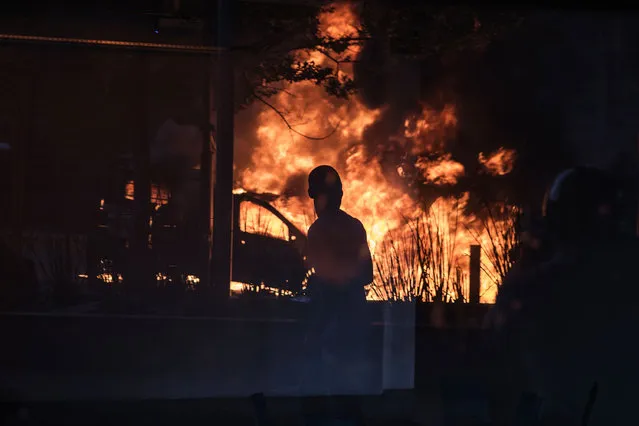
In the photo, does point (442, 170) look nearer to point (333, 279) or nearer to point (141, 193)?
point (333, 279)

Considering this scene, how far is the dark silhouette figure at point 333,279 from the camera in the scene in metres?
4.68

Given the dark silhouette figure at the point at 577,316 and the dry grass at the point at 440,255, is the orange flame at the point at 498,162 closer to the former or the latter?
the dry grass at the point at 440,255

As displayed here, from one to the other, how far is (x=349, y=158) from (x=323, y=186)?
212 millimetres

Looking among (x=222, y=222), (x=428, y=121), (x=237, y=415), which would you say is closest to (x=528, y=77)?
(x=428, y=121)

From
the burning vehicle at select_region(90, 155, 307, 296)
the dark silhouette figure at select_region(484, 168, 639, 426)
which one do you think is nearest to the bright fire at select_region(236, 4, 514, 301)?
the burning vehicle at select_region(90, 155, 307, 296)

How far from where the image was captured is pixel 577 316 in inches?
168

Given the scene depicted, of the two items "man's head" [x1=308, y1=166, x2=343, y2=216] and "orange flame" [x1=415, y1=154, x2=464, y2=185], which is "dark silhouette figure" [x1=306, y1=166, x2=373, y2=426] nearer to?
"man's head" [x1=308, y1=166, x2=343, y2=216]

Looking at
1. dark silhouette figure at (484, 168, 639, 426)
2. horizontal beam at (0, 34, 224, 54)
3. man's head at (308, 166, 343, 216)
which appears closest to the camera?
dark silhouette figure at (484, 168, 639, 426)

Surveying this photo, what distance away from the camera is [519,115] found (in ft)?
16.1

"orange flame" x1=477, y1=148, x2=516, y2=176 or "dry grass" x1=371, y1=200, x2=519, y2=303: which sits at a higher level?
"orange flame" x1=477, y1=148, x2=516, y2=176

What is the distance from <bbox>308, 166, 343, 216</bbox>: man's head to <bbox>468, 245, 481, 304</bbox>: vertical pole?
86 cm

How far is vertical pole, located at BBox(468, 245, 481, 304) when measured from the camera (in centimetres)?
486

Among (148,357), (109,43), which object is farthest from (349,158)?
(148,357)

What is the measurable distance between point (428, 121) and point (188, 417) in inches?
85.1
